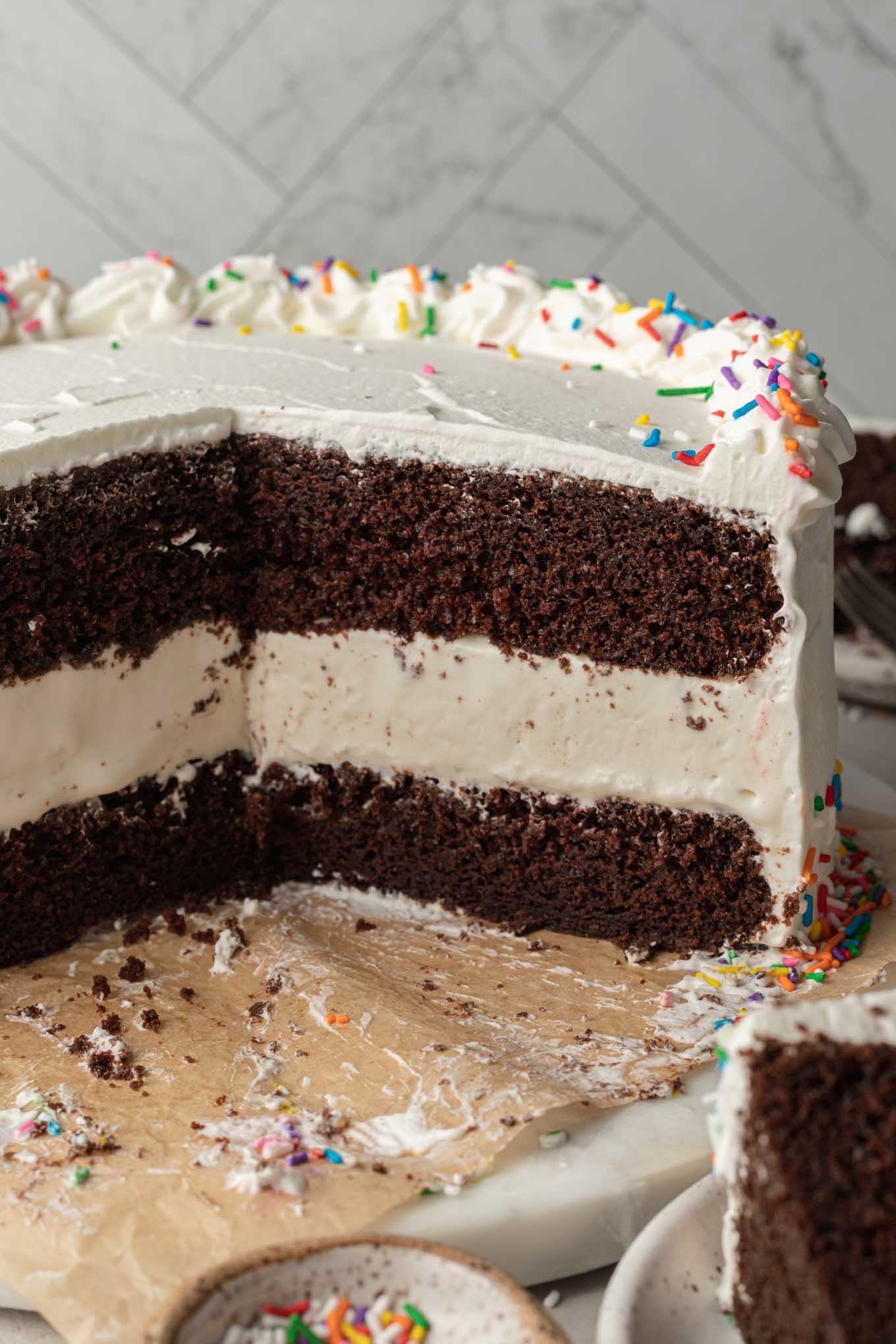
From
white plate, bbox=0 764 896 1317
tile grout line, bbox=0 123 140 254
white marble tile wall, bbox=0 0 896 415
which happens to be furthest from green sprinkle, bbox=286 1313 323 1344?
tile grout line, bbox=0 123 140 254

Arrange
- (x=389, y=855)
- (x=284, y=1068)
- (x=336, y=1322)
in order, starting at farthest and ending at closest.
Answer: (x=389, y=855), (x=284, y=1068), (x=336, y=1322)

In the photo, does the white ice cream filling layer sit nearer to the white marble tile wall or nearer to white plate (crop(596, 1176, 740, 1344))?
white plate (crop(596, 1176, 740, 1344))

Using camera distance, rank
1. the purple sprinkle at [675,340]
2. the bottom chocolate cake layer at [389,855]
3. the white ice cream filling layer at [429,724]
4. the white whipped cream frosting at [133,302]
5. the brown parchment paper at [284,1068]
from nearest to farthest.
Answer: the brown parchment paper at [284,1068] → the white ice cream filling layer at [429,724] → the bottom chocolate cake layer at [389,855] → the purple sprinkle at [675,340] → the white whipped cream frosting at [133,302]

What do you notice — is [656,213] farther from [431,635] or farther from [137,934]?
[137,934]

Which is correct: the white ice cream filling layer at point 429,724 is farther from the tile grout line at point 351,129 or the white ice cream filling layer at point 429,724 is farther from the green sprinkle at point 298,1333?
the tile grout line at point 351,129

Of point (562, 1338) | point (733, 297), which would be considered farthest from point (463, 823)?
point (733, 297)

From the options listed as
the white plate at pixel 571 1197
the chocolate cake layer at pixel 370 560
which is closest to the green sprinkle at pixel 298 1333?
the white plate at pixel 571 1197

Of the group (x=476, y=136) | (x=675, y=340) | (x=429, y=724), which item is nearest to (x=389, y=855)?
(x=429, y=724)
